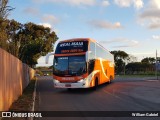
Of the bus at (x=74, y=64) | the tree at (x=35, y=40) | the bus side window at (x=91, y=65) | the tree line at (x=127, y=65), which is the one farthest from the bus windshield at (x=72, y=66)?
the tree line at (x=127, y=65)

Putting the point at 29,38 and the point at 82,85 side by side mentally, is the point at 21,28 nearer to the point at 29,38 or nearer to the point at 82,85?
the point at 29,38

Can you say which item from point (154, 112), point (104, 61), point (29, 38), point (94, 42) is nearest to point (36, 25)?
point (29, 38)

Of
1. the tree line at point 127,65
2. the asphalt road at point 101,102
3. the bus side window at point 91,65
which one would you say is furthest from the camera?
the tree line at point 127,65

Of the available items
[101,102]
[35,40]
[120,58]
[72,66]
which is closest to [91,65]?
[72,66]

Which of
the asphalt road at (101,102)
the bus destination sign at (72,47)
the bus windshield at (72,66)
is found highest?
the bus destination sign at (72,47)

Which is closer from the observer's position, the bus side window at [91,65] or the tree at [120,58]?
the bus side window at [91,65]

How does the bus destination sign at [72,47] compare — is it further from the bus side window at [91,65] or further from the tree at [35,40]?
the tree at [35,40]

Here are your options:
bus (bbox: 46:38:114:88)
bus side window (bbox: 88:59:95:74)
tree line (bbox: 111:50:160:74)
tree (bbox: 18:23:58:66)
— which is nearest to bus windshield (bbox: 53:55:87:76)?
bus (bbox: 46:38:114:88)

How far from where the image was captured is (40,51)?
67.9 metres

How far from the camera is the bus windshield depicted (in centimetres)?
2334

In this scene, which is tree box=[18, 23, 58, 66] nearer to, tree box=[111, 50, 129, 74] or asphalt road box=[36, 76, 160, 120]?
asphalt road box=[36, 76, 160, 120]

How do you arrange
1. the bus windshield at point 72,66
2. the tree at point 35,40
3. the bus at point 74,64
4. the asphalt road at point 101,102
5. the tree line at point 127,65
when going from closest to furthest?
1. the asphalt road at point 101,102
2. the bus at point 74,64
3. the bus windshield at point 72,66
4. the tree at point 35,40
5. the tree line at point 127,65

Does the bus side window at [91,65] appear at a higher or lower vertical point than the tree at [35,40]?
lower

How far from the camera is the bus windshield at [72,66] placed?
23.3 metres
